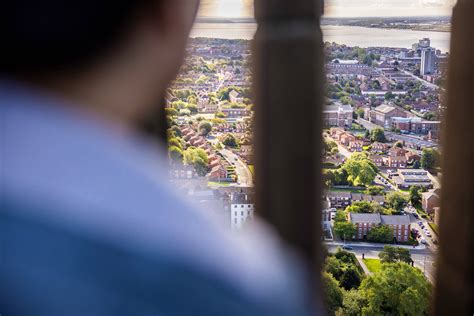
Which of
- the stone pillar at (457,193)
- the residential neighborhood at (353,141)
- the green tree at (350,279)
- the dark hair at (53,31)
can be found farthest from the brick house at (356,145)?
the dark hair at (53,31)

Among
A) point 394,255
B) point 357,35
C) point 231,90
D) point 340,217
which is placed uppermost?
point 357,35

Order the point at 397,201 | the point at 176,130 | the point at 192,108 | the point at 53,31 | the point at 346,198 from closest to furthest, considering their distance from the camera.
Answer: the point at 53,31 < the point at 176,130 < the point at 192,108 < the point at 346,198 < the point at 397,201

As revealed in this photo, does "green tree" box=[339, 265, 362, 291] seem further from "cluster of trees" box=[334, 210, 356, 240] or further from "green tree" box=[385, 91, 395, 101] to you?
"green tree" box=[385, 91, 395, 101]

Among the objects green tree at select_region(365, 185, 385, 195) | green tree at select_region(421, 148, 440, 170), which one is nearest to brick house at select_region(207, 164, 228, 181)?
green tree at select_region(365, 185, 385, 195)

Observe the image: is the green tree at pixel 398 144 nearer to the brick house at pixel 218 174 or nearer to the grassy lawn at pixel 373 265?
the grassy lawn at pixel 373 265

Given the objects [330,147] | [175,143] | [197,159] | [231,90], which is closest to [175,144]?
[175,143]

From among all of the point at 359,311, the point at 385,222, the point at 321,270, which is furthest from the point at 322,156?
the point at 359,311

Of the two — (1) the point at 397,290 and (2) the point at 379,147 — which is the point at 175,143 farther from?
(1) the point at 397,290
